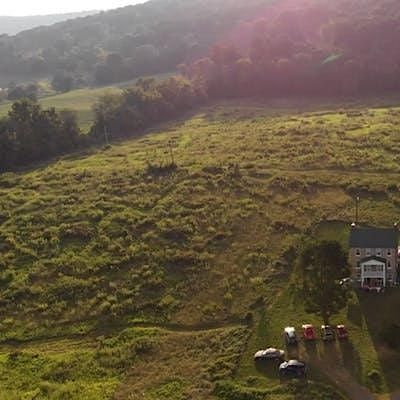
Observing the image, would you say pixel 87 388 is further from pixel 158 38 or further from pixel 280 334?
pixel 158 38

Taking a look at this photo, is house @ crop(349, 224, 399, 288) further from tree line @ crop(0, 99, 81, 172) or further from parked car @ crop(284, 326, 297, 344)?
tree line @ crop(0, 99, 81, 172)

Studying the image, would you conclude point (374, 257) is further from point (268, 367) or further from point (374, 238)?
point (268, 367)

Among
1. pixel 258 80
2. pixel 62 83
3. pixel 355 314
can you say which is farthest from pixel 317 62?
→ pixel 62 83

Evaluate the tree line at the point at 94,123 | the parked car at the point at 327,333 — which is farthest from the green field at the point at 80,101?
the parked car at the point at 327,333

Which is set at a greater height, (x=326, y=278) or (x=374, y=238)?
(x=374, y=238)

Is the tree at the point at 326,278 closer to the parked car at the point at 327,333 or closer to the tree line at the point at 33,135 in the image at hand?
the parked car at the point at 327,333

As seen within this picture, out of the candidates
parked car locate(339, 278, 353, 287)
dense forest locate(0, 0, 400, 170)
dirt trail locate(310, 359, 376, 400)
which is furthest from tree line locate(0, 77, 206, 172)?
dirt trail locate(310, 359, 376, 400)
